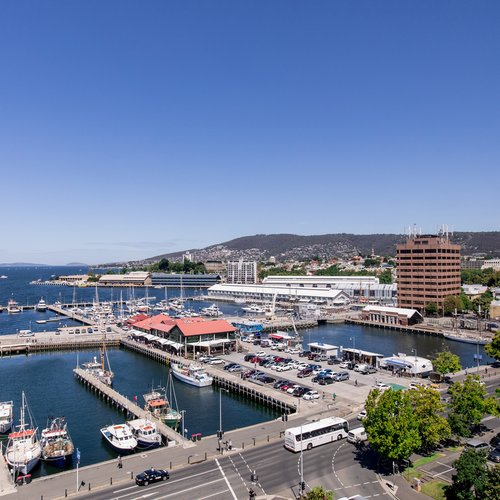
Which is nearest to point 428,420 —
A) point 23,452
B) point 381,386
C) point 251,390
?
point 381,386

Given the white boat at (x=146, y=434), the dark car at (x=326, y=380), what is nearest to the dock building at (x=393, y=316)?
the dark car at (x=326, y=380)

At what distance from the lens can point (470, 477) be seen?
75.4ft

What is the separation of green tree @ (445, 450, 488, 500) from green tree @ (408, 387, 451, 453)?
16.6 ft

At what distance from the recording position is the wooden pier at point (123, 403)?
115 ft

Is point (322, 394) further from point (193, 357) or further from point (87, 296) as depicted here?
point (87, 296)

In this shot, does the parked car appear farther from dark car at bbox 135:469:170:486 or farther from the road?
dark car at bbox 135:469:170:486

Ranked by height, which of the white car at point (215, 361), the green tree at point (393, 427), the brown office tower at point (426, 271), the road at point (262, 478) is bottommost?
the white car at point (215, 361)

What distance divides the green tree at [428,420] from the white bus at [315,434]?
222 inches

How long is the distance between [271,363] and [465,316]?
62.1 metres

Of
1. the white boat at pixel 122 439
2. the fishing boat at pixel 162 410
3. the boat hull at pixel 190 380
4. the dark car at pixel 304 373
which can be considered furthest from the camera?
the boat hull at pixel 190 380

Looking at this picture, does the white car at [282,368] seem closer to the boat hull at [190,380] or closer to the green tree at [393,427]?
the boat hull at [190,380]

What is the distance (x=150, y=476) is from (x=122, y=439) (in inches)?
370

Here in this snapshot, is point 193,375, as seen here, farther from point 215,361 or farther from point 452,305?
point 452,305

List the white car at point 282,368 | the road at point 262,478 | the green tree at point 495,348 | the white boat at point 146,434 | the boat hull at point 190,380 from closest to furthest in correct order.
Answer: the road at point 262,478 < the white boat at point 146,434 < the boat hull at point 190,380 < the green tree at point 495,348 < the white car at point 282,368
